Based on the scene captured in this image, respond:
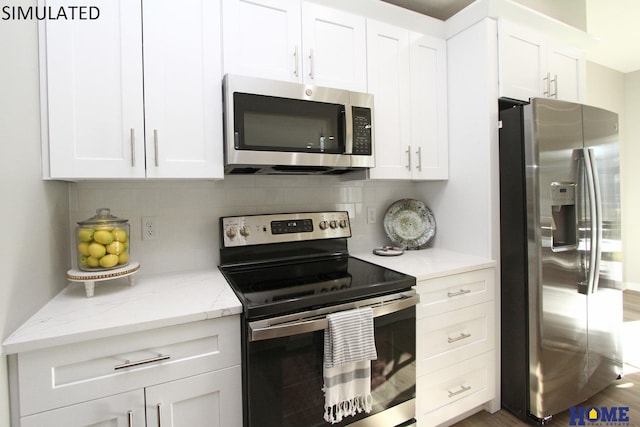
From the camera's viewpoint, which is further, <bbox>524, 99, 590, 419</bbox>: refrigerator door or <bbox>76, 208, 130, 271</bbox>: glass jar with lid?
<bbox>524, 99, 590, 419</bbox>: refrigerator door

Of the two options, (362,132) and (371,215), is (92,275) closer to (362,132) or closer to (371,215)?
(362,132)

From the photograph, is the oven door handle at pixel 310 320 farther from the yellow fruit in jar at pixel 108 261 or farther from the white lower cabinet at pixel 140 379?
the yellow fruit in jar at pixel 108 261

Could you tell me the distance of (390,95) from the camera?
6.22 feet

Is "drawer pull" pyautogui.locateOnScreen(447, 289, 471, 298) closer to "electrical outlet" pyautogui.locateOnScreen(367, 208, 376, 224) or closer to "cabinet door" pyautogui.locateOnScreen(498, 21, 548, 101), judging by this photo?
"electrical outlet" pyautogui.locateOnScreen(367, 208, 376, 224)

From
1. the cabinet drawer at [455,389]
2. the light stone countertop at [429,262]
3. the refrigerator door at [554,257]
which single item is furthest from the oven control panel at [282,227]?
the refrigerator door at [554,257]

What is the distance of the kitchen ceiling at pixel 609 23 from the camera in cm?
224

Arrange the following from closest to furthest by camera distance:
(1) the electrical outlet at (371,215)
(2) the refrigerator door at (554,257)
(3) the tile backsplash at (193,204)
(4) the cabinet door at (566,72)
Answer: (3) the tile backsplash at (193,204)
(2) the refrigerator door at (554,257)
(4) the cabinet door at (566,72)
(1) the electrical outlet at (371,215)

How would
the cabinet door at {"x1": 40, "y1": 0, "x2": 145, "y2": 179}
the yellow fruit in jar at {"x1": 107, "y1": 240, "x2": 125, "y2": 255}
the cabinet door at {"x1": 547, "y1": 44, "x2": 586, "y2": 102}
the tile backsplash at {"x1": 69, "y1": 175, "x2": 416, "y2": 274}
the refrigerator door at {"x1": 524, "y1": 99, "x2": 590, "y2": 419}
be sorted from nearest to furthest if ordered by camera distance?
the cabinet door at {"x1": 40, "y1": 0, "x2": 145, "y2": 179} < the yellow fruit in jar at {"x1": 107, "y1": 240, "x2": 125, "y2": 255} < the tile backsplash at {"x1": 69, "y1": 175, "x2": 416, "y2": 274} < the refrigerator door at {"x1": 524, "y1": 99, "x2": 590, "y2": 419} < the cabinet door at {"x1": 547, "y1": 44, "x2": 586, "y2": 102}

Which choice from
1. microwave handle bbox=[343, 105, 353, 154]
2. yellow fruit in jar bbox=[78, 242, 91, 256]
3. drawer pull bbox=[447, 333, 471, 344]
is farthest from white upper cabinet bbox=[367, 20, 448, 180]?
yellow fruit in jar bbox=[78, 242, 91, 256]

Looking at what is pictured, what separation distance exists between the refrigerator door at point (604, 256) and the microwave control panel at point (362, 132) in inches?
49.4

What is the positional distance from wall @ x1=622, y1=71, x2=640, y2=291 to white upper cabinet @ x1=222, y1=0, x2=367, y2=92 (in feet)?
14.0

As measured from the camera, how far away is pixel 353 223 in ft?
7.06

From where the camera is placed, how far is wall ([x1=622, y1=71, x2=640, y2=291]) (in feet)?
13.0

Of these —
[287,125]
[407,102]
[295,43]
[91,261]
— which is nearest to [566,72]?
[407,102]
